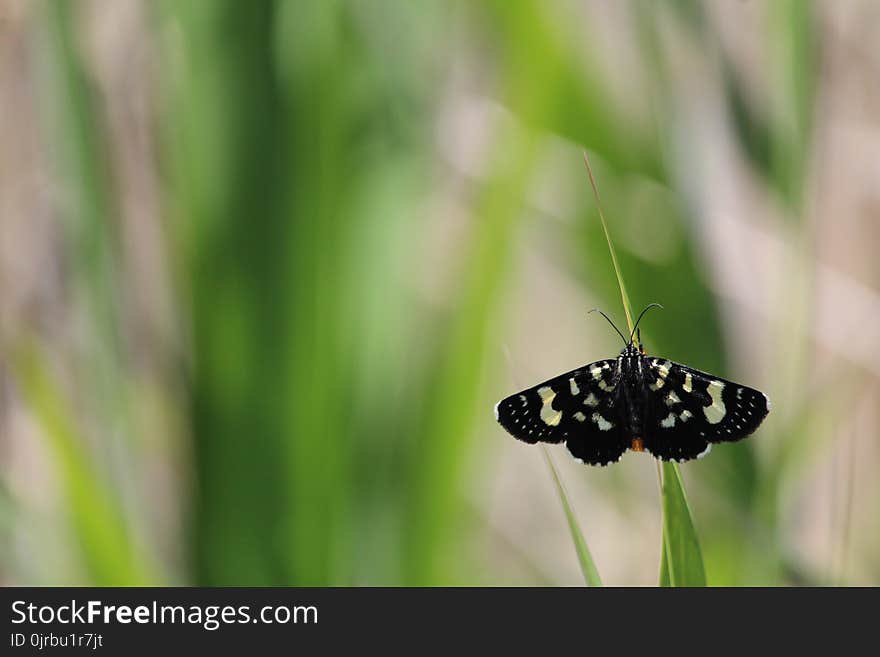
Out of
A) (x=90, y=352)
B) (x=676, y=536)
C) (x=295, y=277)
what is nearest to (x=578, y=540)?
(x=676, y=536)

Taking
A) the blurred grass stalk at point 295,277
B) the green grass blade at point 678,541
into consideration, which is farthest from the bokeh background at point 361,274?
the green grass blade at point 678,541

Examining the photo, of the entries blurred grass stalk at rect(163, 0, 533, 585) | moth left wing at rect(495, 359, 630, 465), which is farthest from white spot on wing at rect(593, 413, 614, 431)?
blurred grass stalk at rect(163, 0, 533, 585)

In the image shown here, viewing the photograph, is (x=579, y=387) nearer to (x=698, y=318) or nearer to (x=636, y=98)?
(x=698, y=318)

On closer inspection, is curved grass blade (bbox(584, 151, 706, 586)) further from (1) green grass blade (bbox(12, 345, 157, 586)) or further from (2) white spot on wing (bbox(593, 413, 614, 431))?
(1) green grass blade (bbox(12, 345, 157, 586))

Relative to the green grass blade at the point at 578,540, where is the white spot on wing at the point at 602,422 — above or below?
above

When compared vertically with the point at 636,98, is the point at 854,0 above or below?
above

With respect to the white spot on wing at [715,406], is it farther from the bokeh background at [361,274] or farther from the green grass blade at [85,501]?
the green grass blade at [85,501]

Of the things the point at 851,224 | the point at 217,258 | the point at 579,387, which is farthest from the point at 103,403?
the point at 851,224

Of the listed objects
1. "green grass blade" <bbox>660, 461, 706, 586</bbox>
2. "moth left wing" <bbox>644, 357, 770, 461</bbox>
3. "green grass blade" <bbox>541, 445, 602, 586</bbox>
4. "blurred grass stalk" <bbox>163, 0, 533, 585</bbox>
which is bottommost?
"green grass blade" <bbox>660, 461, 706, 586</bbox>
